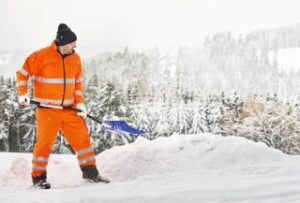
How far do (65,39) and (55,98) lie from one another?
2.27ft

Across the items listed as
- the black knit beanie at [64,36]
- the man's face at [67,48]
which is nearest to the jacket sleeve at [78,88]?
the man's face at [67,48]

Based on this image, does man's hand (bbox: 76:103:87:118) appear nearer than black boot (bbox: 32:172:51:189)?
No

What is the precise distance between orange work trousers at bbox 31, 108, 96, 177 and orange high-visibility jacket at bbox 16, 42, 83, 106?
153mm

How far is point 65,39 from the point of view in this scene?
5945 mm

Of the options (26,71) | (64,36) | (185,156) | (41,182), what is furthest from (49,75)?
(185,156)

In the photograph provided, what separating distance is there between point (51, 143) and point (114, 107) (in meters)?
43.0

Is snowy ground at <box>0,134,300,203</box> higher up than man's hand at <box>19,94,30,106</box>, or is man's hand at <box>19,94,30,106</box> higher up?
man's hand at <box>19,94,30,106</box>

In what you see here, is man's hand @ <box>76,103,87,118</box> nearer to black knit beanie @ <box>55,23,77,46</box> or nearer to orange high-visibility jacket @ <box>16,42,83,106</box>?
orange high-visibility jacket @ <box>16,42,83,106</box>

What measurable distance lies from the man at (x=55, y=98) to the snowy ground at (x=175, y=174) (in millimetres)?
262

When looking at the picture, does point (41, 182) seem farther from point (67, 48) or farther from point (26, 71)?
point (67, 48)

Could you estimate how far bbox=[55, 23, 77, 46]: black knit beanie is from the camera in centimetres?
594

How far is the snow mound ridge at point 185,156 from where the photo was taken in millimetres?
5742

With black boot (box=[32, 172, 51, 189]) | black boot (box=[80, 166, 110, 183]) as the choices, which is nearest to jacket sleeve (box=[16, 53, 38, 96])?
black boot (box=[32, 172, 51, 189])

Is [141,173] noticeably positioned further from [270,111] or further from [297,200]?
[270,111]
